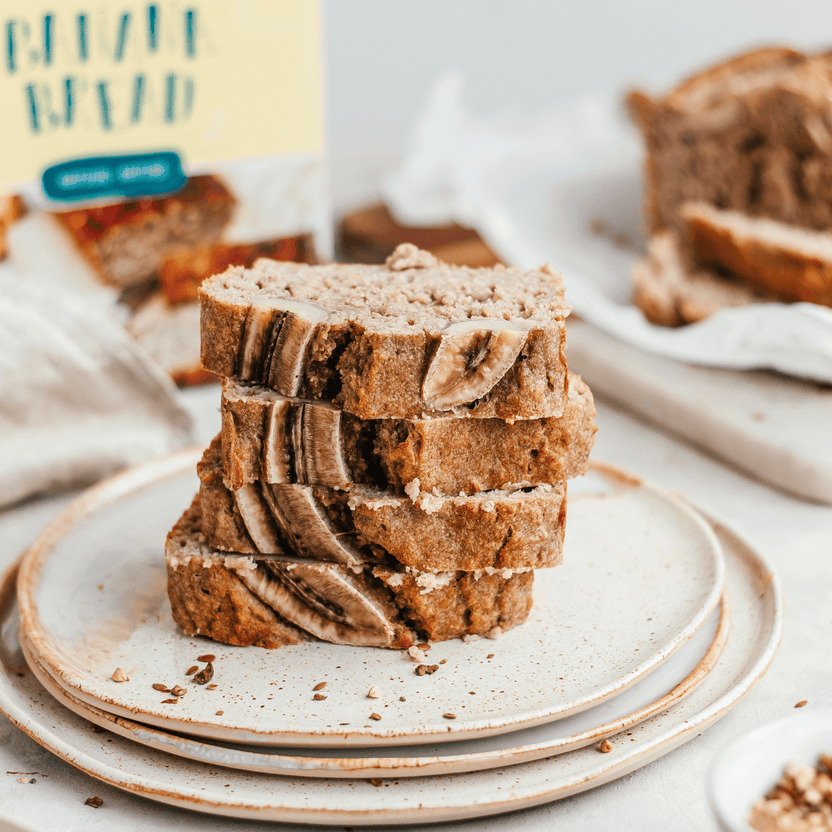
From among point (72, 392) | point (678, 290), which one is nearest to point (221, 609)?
point (72, 392)

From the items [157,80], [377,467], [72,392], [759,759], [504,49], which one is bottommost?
[72,392]

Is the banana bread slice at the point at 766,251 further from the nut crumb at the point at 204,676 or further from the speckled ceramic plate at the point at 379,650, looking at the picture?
the nut crumb at the point at 204,676

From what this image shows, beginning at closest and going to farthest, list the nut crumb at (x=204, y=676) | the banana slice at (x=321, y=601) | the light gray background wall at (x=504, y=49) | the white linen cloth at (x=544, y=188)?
the nut crumb at (x=204, y=676), the banana slice at (x=321, y=601), the white linen cloth at (x=544, y=188), the light gray background wall at (x=504, y=49)

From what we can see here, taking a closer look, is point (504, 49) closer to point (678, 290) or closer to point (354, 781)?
point (678, 290)

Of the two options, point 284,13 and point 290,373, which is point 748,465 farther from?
point 284,13

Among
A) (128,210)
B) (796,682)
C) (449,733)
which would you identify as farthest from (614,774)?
(128,210)

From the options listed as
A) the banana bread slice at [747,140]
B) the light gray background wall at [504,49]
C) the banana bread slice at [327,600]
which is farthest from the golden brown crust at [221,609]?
the light gray background wall at [504,49]
